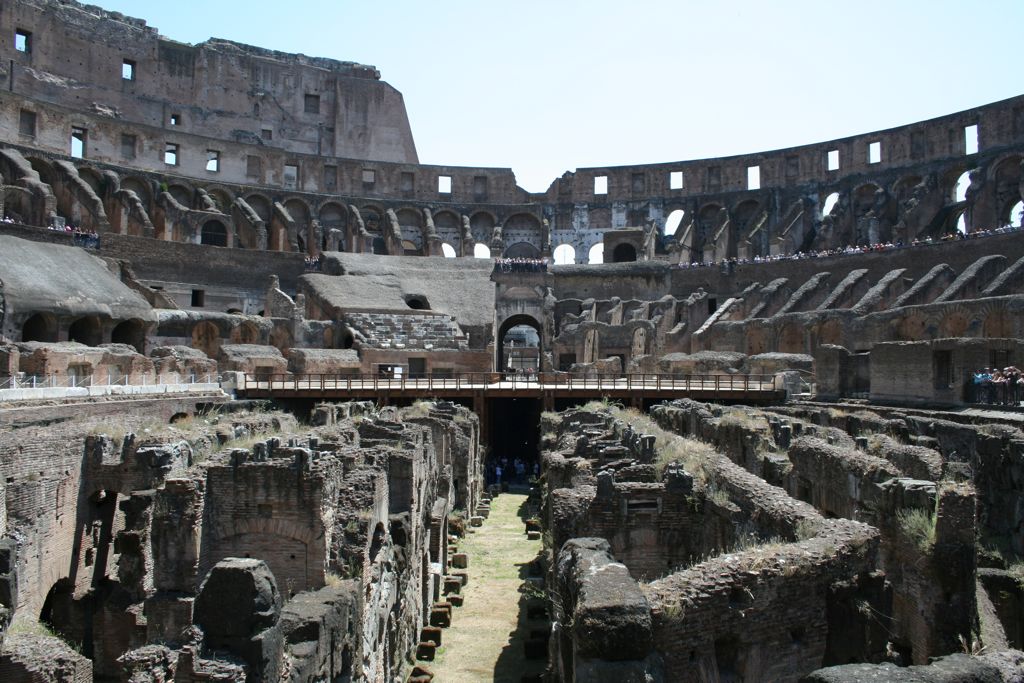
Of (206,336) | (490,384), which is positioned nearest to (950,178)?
(490,384)

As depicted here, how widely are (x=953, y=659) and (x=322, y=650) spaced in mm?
4987

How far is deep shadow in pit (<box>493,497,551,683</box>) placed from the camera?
1167 cm

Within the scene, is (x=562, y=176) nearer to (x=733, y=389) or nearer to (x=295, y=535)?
(x=733, y=389)

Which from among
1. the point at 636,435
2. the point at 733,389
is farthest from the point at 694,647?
the point at 733,389

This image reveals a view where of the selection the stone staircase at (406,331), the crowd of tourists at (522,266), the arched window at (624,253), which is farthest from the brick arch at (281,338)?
the arched window at (624,253)

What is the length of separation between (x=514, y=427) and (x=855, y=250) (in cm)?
2305

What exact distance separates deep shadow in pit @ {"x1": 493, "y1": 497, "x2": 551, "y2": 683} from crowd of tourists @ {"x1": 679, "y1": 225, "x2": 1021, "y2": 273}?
34.6 m

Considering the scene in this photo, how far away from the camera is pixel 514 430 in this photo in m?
37.7

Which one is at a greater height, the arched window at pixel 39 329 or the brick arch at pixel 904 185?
the brick arch at pixel 904 185

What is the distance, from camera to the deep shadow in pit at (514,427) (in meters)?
35.7

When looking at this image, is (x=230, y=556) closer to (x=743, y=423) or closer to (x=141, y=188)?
(x=743, y=423)

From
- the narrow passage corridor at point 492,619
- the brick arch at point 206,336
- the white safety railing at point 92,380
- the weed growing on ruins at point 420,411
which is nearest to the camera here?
the narrow passage corridor at point 492,619

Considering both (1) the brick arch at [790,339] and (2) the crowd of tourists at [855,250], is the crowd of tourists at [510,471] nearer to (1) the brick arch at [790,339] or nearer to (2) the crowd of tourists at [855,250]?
(1) the brick arch at [790,339]

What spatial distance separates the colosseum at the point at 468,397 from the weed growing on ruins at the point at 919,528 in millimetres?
34
